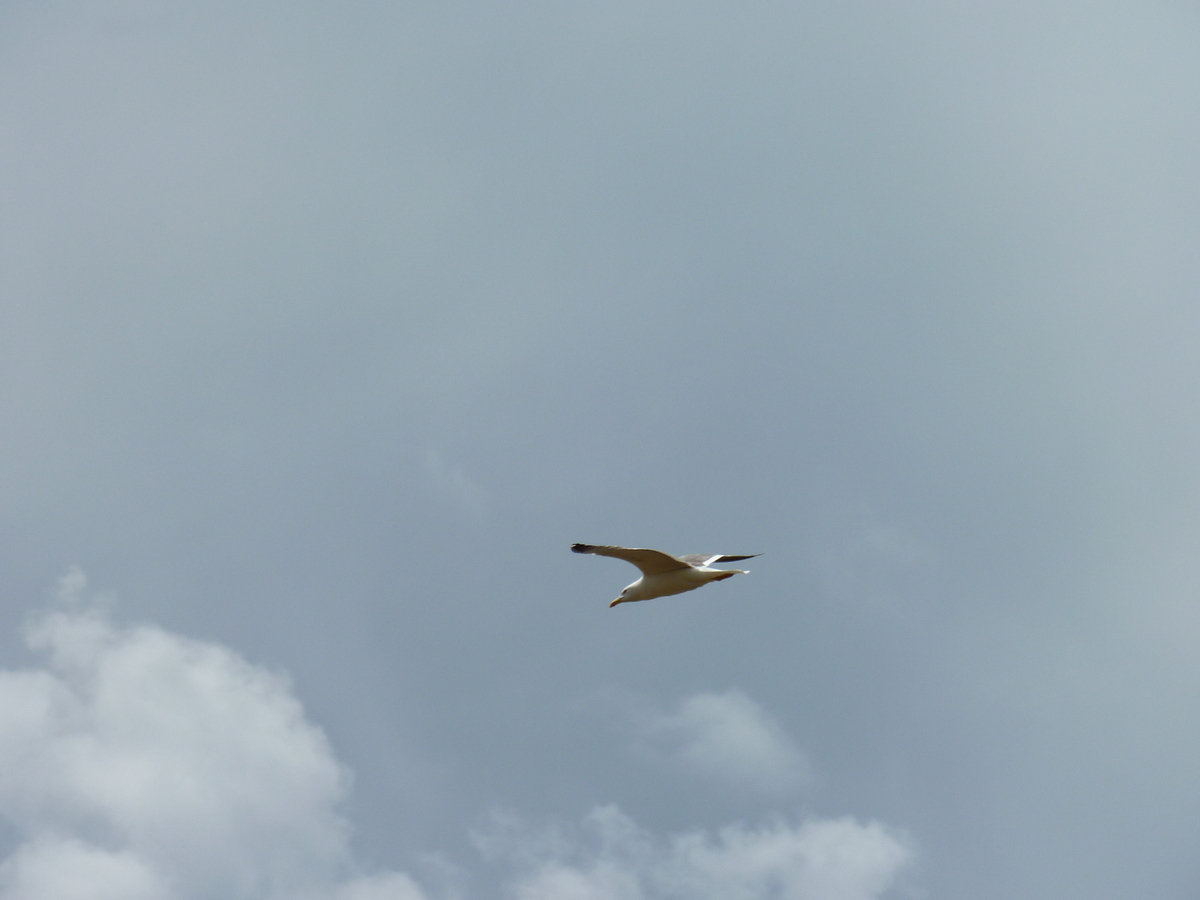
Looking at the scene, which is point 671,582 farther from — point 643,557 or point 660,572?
point 643,557

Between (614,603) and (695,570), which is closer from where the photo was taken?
(695,570)

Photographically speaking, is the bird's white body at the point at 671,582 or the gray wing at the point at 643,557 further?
the bird's white body at the point at 671,582

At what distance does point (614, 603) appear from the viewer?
34.2 metres

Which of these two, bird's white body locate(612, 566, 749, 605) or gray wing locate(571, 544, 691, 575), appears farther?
bird's white body locate(612, 566, 749, 605)

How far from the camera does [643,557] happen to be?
1208 inches

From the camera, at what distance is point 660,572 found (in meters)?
32.0

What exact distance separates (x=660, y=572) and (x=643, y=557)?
1.56 meters

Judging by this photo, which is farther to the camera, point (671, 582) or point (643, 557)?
point (671, 582)

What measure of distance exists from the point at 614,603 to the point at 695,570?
12.8ft

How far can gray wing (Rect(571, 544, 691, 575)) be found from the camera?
97.4 ft

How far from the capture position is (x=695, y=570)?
31.5 m

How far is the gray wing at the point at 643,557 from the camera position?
1169 inches

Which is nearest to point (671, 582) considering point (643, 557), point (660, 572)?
point (660, 572)
